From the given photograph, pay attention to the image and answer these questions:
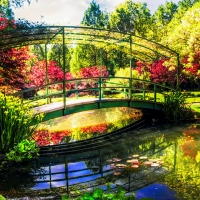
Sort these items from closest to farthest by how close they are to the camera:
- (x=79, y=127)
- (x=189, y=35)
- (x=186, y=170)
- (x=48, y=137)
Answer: (x=186, y=170) < (x=48, y=137) < (x=79, y=127) < (x=189, y=35)

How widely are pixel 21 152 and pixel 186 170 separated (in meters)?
3.91

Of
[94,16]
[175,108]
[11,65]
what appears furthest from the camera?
[94,16]

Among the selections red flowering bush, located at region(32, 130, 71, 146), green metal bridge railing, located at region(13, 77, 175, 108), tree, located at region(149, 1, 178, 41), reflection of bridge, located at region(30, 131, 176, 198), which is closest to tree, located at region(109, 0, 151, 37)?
tree, located at region(149, 1, 178, 41)

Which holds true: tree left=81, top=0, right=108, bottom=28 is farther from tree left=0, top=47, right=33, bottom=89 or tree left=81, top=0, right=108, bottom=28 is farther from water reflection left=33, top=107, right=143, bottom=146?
tree left=0, top=47, right=33, bottom=89

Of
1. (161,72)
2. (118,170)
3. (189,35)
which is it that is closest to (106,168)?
(118,170)

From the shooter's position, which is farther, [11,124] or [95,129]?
[95,129]

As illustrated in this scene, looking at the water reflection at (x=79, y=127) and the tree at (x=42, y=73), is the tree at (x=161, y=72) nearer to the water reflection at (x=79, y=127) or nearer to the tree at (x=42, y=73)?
the water reflection at (x=79, y=127)

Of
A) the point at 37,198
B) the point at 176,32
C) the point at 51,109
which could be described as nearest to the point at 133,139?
the point at 51,109

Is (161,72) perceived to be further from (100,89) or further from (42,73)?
(100,89)

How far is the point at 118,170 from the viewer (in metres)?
7.04

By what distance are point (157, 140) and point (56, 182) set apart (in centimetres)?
455

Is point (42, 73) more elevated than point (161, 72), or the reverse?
point (161, 72)

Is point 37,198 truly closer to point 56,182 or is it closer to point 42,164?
point 56,182

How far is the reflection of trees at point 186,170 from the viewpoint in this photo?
577 cm
